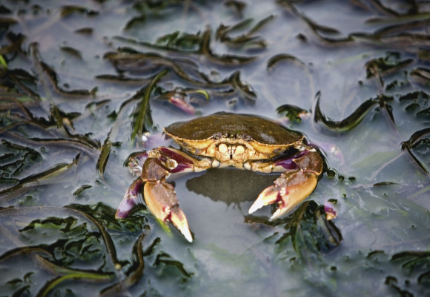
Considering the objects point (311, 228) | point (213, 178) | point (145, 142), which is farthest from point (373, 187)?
point (145, 142)

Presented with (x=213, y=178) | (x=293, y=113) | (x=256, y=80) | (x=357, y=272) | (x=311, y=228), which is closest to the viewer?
(x=357, y=272)

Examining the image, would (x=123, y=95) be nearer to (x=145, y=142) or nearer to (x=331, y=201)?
(x=145, y=142)

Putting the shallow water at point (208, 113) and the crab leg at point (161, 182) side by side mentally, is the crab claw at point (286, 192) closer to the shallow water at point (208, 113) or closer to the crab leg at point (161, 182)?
the shallow water at point (208, 113)

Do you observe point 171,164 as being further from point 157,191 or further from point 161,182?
point 157,191

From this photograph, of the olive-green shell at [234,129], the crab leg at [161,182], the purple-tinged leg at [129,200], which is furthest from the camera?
the olive-green shell at [234,129]

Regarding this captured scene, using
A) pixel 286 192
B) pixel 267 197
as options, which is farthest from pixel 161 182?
pixel 286 192

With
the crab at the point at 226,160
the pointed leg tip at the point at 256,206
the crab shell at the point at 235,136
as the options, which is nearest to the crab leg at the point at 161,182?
the crab at the point at 226,160

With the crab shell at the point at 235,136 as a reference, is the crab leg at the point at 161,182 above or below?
below
